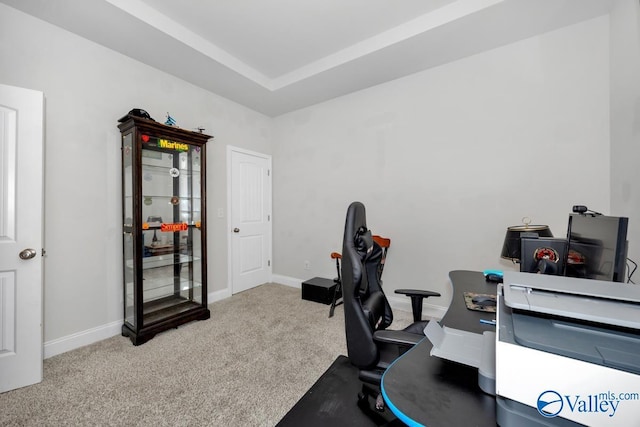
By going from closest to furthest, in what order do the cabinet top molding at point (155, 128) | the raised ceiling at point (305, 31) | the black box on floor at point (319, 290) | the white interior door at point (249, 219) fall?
1. the raised ceiling at point (305, 31)
2. the cabinet top molding at point (155, 128)
3. the black box on floor at point (319, 290)
4. the white interior door at point (249, 219)

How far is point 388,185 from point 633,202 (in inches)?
79.3

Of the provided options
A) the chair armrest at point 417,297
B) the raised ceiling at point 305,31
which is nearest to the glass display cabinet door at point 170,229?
the raised ceiling at point 305,31

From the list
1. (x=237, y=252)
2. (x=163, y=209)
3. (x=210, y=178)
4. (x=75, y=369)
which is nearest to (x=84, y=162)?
(x=163, y=209)

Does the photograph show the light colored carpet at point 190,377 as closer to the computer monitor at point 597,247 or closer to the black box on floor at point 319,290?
the black box on floor at point 319,290

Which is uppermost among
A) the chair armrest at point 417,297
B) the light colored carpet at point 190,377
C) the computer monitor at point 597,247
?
the computer monitor at point 597,247

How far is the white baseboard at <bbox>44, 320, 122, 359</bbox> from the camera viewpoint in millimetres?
2217

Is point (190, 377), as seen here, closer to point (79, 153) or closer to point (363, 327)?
point (363, 327)

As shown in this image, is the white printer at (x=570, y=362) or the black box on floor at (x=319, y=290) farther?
the black box on floor at (x=319, y=290)

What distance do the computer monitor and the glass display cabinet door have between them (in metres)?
3.24

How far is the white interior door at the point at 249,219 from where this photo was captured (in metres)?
3.80

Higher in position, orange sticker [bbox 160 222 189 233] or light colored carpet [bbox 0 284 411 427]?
orange sticker [bbox 160 222 189 233]

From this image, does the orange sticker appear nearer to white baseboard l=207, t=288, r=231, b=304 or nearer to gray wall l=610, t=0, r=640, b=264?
white baseboard l=207, t=288, r=231, b=304

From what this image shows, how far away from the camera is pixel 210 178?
11.5 ft

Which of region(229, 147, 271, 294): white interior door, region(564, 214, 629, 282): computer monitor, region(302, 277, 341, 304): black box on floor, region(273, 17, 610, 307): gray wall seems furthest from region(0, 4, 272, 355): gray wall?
region(564, 214, 629, 282): computer monitor
